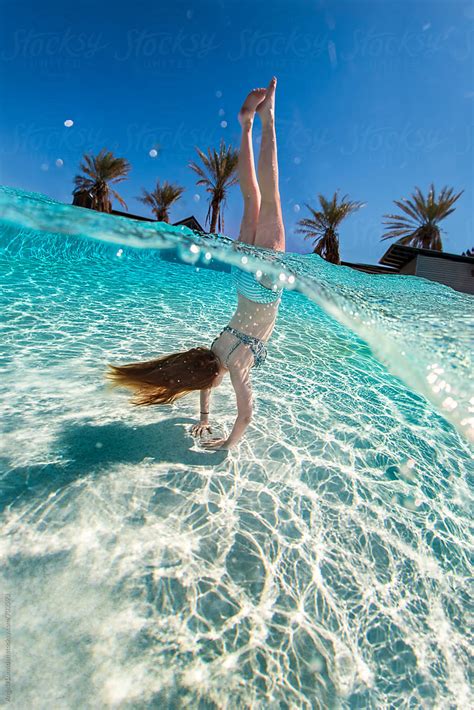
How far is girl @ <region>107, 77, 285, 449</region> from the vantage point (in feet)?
8.63

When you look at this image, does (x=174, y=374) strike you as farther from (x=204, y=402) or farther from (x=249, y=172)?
(x=249, y=172)

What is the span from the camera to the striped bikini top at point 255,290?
2676 millimetres

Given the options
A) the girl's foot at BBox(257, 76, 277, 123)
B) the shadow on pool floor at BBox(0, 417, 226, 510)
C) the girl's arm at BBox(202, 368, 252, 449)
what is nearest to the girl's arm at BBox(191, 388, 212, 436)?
the shadow on pool floor at BBox(0, 417, 226, 510)

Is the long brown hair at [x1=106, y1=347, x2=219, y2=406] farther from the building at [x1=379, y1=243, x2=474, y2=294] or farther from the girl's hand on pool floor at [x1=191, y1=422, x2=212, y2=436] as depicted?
the building at [x1=379, y1=243, x2=474, y2=294]

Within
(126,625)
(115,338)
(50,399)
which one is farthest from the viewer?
(115,338)

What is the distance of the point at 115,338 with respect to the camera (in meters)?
5.93

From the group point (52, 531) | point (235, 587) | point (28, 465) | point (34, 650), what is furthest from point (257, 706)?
point (28, 465)

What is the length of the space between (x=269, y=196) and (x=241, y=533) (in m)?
2.53

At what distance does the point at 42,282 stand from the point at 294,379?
906 centimetres

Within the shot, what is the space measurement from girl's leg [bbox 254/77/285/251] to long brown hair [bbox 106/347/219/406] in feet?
3.50

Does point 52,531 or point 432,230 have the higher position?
point 432,230

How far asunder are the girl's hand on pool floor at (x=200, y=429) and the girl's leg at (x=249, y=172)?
180 centimetres

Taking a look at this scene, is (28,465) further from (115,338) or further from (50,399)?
(115,338)

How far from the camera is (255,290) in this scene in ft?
8.84
